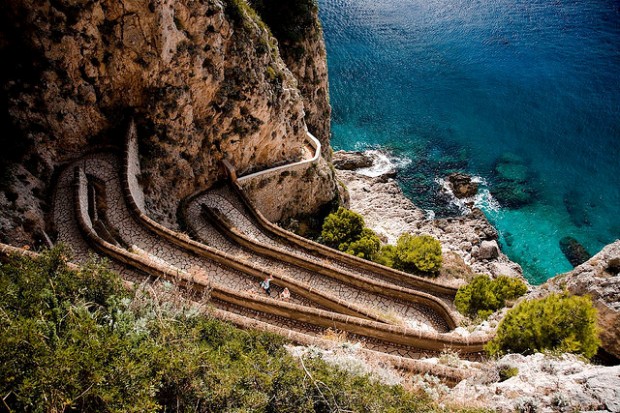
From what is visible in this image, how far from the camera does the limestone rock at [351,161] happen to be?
53003mm

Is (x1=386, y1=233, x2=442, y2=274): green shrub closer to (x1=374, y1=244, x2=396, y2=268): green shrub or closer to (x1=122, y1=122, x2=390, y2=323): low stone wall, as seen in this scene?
(x1=374, y1=244, x2=396, y2=268): green shrub

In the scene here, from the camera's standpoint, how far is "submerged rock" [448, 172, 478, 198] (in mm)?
49469

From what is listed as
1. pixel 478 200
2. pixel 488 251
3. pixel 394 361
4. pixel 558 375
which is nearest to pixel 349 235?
pixel 488 251

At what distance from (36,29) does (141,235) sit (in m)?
10.4

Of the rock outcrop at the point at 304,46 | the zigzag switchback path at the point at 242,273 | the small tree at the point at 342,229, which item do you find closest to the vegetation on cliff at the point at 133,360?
the zigzag switchback path at the point at 242,273

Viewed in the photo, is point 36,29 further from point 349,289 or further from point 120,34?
point 349,289

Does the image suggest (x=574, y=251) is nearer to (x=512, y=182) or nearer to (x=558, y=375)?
(x=512, y=182)

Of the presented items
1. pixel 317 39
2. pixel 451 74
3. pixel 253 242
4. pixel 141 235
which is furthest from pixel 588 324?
pixel 451 74

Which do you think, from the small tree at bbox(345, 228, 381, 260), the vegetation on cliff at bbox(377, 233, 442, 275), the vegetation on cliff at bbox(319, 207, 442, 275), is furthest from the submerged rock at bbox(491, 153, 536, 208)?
the small tree at bbox(345, 228, 381, 260)

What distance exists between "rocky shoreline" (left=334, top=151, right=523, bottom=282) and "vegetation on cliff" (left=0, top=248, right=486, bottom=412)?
26351mm

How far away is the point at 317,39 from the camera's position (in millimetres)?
43031

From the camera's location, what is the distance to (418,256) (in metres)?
30.9

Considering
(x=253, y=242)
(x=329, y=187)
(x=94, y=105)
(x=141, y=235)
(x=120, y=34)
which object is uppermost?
(x=120, y=34)

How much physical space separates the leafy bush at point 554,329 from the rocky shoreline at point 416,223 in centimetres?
1951
